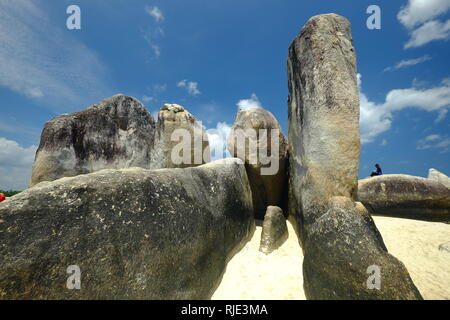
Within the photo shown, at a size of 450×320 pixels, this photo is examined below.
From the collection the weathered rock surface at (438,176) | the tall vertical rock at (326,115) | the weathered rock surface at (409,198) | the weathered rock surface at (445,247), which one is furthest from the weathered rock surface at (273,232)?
the weathered rock surface at (438,176)

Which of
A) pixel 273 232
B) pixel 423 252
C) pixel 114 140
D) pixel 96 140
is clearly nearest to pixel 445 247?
pixel 423 252

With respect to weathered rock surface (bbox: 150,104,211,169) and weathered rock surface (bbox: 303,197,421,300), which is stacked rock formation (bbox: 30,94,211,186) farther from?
weathered rock surface (bbox: 303,197,421,300)

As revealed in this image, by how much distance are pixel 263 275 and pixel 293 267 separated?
2.00ft

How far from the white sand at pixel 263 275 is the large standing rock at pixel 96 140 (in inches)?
244

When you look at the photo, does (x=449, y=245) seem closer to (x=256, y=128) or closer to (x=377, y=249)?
(x=377, y=249)

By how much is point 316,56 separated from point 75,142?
800 centimetres

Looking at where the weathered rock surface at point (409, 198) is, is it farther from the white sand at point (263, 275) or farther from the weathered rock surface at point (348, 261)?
the weathered rock surface at point (348, 261)

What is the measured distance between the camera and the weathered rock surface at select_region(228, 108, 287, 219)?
629 centimetres

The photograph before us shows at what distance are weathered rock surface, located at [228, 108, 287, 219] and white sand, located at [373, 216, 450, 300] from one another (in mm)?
3038

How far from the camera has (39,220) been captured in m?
2.16

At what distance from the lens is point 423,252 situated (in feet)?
17.1

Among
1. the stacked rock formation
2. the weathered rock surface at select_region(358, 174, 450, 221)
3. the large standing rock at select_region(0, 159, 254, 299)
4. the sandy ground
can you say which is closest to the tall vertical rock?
the sandy ground

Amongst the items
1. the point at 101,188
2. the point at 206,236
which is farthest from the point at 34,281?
the point at 206,236

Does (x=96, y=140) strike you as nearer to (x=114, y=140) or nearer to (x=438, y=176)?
(x=114, y=140)
